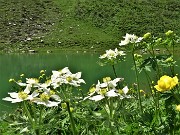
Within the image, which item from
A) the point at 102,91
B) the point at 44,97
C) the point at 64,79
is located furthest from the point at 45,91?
the point at 102,91

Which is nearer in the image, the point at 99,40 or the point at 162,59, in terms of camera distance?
the point at 162,59

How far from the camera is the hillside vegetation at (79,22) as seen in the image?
14962 centimetres

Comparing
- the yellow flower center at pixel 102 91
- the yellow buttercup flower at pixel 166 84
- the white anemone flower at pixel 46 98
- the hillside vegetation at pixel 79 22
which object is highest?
the hillside vegetation at pixel 79 22

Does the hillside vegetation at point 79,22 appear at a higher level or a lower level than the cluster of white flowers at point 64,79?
higher

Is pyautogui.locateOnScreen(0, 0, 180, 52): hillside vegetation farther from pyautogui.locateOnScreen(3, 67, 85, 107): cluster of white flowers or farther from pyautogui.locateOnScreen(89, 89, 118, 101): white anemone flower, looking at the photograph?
pyautogui.locateOnScreen(89, 89, 118, 101): white anemone flower

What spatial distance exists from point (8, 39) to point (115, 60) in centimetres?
14897

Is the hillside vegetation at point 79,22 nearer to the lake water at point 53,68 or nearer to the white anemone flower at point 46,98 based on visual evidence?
the lake water at point 53,68

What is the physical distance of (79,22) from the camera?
167250 mm

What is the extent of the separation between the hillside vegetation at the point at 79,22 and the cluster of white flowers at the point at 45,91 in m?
141

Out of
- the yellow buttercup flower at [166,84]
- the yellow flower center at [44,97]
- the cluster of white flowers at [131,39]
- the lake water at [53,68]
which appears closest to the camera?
the yellow buttercup flower at [166,84]

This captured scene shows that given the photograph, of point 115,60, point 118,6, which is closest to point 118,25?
point 118,6

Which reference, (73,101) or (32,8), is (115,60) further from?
(32,8)

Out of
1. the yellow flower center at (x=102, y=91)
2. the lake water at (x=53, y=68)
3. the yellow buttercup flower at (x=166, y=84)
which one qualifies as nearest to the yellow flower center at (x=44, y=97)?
the yellow flower center at (x=102, y=91)

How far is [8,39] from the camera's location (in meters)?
151
